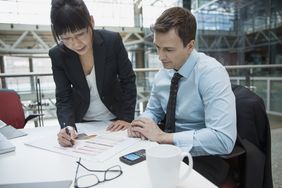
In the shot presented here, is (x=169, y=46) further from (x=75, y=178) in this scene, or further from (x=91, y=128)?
(x=75, y=178)

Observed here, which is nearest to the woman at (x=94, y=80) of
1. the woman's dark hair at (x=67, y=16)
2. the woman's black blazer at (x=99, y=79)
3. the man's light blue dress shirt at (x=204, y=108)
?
the woman's black blazer at (x=99, y=79)

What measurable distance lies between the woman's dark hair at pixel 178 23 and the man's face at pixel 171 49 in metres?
0.02

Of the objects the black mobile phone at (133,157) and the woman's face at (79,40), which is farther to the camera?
the woman's face at (79,40)

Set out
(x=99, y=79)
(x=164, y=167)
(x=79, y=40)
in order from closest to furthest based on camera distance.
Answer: (x=164, y=167), (x=79, y=40), (x=99, y=79)

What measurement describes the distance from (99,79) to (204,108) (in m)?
0.60

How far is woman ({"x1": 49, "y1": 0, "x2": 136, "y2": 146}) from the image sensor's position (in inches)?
52.5

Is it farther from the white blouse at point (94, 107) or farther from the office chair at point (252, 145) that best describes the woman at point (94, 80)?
the office chair at point (252, 145)

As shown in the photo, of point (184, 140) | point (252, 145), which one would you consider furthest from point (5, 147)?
point (252, 145)

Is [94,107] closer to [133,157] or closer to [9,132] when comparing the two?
[9,132]

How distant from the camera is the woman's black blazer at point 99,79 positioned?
4.41 ft

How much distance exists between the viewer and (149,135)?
998mm

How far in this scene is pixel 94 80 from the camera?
136cm

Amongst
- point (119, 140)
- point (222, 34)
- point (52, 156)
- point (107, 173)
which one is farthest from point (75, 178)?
point (222, 34)

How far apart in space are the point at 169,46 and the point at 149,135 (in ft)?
1.32
